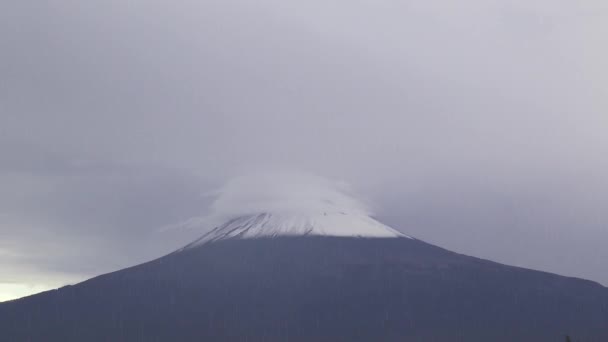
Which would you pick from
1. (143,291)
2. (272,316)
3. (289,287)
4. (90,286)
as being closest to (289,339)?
(272,316)

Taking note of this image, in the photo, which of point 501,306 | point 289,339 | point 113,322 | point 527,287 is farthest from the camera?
point 527,287

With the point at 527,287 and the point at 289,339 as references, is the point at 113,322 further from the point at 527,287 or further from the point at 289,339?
the point at 527,287

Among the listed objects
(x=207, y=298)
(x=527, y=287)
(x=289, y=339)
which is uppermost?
(x=527, y=287)
